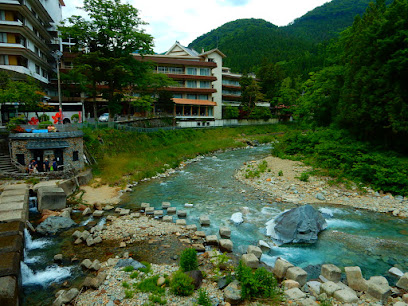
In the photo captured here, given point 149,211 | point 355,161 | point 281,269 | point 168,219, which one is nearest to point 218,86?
point 355,161

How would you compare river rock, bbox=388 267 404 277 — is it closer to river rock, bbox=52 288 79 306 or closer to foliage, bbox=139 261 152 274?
foliage, bbox=139 261 152 274

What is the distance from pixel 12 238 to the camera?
10297 millimetres

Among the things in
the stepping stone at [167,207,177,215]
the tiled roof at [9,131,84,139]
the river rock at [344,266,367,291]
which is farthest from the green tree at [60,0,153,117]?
the river rock at [344,266,367,291]

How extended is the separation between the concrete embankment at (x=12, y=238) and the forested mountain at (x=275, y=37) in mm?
49330

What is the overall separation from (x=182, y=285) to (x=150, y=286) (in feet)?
3.71

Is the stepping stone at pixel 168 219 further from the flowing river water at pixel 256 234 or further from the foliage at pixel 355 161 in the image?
the foliage at pixel 355 161

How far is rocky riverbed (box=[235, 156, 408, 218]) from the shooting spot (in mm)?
15969

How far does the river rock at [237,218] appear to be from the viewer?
13.7m

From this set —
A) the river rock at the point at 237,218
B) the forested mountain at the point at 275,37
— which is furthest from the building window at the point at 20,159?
the forested mountain at the point at 275,37

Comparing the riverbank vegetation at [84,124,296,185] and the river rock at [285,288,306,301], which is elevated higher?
the riverbank vegetation at [84,124,296,185]

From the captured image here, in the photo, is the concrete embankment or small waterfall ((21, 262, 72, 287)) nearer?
the concrete embankment

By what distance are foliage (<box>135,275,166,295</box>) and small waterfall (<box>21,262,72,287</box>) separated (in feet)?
10.7

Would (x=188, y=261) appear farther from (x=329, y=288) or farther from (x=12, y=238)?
(x=12, y=238)

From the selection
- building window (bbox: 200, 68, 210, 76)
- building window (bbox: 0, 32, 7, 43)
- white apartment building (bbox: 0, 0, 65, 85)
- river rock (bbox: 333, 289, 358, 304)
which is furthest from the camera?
building window (bbox: 200, 68, 210, 76)
